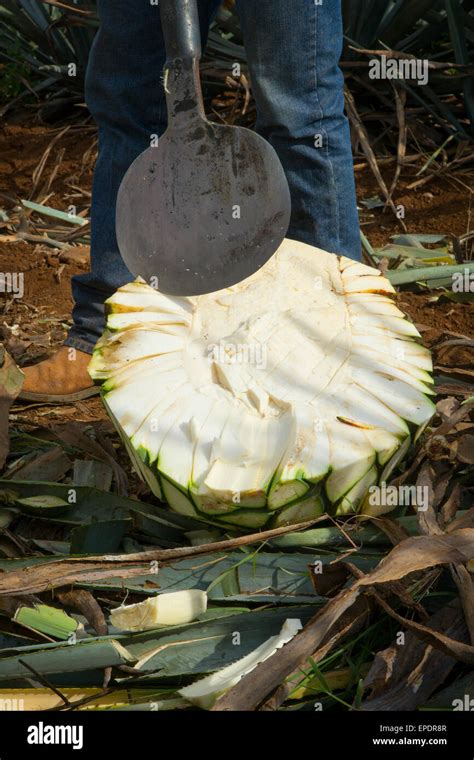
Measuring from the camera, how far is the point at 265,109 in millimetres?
2199

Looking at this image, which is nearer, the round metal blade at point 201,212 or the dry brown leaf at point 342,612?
the dry brown leaf at point 342,612

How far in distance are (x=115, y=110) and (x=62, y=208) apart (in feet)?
4.18

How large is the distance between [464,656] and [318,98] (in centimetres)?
133

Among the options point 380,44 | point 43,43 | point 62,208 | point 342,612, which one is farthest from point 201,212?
point 43,43

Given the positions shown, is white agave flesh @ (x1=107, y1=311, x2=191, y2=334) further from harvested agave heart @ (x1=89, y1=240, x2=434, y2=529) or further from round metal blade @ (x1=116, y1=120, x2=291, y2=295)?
round metal blade @ (x1=116, y1=120, x2=291, y2=295)

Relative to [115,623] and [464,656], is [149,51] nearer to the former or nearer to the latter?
[115,623]

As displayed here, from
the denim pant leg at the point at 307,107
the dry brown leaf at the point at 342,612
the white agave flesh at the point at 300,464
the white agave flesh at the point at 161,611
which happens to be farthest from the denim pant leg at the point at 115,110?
the dry brown leaf at the point at 342,612

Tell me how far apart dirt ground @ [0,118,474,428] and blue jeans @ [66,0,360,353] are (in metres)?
0.32

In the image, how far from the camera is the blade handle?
55.1 inches

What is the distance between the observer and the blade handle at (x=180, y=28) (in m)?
1.40

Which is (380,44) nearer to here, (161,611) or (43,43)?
(43,43)

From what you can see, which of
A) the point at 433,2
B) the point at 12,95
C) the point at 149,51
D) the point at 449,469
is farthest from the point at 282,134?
the point at 12,95

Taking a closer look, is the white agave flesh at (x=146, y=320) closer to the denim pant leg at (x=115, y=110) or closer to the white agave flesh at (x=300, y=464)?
the white agave flesh at (x=300, y=464)
